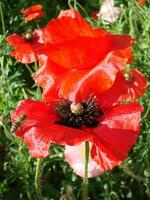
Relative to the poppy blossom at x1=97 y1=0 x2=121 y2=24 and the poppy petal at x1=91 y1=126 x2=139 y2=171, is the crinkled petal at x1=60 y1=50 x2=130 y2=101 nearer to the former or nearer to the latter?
the poppy petal at x1=91 y1=126 x2=139 y2=171

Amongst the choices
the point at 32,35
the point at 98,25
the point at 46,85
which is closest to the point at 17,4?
the point at 98,25

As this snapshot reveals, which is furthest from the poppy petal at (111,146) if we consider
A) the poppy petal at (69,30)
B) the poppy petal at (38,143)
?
the poppy petal at (69,30)

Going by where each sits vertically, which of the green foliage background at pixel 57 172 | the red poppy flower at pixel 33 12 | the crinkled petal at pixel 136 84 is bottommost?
the green foliage background at pixel 57 172

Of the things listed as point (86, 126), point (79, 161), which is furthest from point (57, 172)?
point (86, 126)

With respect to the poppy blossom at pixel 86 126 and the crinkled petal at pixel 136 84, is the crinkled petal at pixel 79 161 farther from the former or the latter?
the crinkled petal at pixel 136 84

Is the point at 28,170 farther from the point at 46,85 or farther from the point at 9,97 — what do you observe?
the point at 46,85

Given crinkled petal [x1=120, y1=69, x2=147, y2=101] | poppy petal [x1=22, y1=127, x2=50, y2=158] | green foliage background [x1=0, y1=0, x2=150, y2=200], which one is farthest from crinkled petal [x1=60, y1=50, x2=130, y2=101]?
green foliage background [x1=0, y1=0, x2=150, y2=200]
